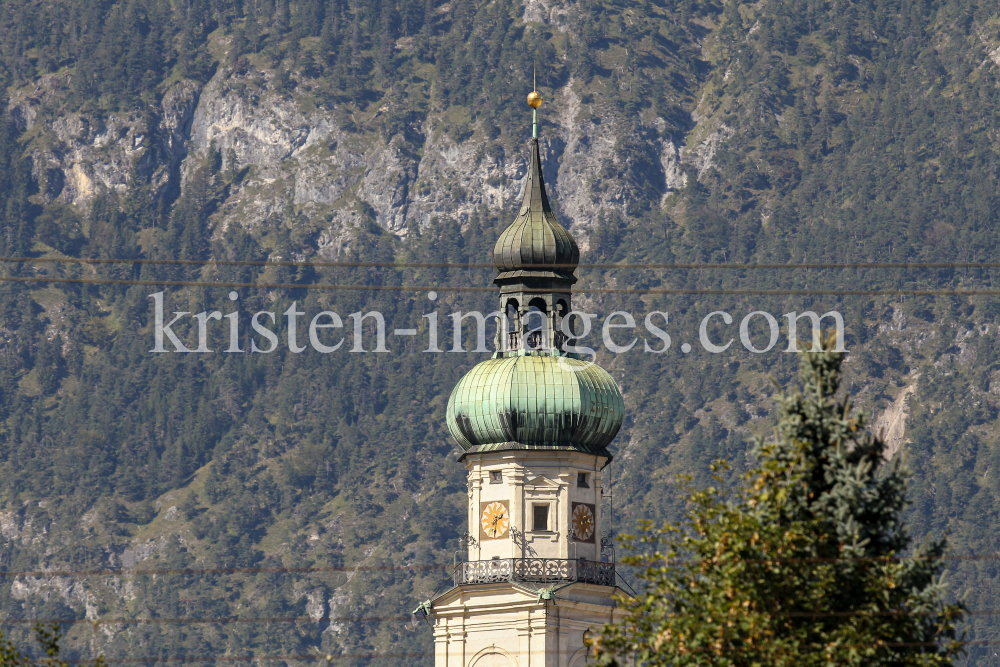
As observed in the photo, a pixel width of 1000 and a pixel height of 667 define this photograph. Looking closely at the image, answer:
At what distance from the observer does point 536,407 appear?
119 m

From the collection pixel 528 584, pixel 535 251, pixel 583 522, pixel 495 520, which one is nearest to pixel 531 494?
pixel 495 520

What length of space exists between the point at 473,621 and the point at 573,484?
19.6ft

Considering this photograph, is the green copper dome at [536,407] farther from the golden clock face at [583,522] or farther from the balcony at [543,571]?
the balcony at [543,571]

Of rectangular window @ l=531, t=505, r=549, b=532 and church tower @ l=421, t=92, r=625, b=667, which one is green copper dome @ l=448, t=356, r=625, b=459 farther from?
rectangular window @ l=531, t=505, r=549, b=532

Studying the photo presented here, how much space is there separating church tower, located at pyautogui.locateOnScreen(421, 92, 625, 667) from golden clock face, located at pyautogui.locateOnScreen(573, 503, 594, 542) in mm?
35

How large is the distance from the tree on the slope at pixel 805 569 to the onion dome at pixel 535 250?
153ft

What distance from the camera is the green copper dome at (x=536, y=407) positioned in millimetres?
119625

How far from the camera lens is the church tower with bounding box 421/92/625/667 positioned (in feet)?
386

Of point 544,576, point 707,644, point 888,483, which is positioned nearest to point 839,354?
point 888,483

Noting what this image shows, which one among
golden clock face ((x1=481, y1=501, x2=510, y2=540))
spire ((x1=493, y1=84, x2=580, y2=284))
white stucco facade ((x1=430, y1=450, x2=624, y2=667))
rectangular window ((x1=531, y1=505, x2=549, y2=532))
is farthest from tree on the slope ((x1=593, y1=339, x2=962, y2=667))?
spire ((x1=493, y1=84, x2=580, y2=284))

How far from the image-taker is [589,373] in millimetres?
121188

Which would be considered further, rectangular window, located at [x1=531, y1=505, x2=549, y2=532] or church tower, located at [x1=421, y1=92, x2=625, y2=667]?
rectangular window, located at [x1=531, y1=505, x2=549, y2=532]

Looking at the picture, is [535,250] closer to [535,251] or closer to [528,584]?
[535,251]

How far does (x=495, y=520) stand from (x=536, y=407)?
424 centimetres
